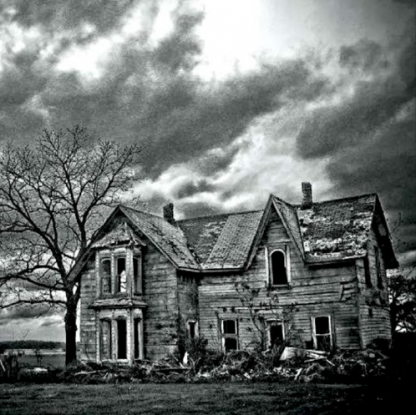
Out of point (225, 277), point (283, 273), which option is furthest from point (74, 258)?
point (283, 273)

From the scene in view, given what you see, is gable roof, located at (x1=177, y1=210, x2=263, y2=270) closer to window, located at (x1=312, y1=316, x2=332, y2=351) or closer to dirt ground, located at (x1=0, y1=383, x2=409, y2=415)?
window, located at (x1=312, y1=316, x2=332, y2=351)

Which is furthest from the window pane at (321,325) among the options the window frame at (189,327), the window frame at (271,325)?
the window frame at (189,327)

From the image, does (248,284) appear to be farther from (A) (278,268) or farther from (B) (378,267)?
(B) (378,267)

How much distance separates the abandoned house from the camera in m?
22.9

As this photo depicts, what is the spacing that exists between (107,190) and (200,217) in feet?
17.5

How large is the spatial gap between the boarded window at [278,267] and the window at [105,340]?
797cm

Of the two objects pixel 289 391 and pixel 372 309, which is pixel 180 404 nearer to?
pixel 289 391

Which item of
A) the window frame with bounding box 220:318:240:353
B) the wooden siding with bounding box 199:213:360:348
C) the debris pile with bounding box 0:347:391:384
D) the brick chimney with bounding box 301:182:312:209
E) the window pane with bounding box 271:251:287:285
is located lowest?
the debris pile with bounding box 0:347:391:384

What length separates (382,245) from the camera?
1072 inches

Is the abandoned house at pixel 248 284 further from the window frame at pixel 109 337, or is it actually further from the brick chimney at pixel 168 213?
the brick chimney at pixel 168 213

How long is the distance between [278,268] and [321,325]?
132 inches

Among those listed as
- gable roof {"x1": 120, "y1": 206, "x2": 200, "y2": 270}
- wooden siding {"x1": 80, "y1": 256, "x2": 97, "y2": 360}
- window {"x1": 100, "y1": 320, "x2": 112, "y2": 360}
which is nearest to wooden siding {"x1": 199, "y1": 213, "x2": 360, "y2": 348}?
gable roof {"x1": 120, "y1": 206, "x2": 200, "y2": 270}

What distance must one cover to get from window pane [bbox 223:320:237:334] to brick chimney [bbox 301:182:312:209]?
6.82 metres

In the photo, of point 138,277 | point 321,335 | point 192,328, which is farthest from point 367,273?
point 138,277
